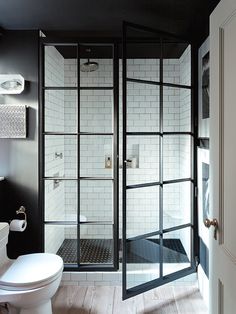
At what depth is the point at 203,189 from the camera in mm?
2531

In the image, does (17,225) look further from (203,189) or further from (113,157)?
(203,189)

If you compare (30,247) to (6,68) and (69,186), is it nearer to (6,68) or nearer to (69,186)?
(69,186)

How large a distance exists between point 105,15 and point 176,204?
5.78 feet

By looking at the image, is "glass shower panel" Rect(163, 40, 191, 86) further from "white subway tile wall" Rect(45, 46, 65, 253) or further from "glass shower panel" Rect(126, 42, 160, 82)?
"white subway tile wall" Rect(45, 46, 65, 253)

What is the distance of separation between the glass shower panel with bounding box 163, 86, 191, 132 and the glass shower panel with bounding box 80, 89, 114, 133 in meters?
0.69

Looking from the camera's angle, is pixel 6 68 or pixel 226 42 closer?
pixel 226 42

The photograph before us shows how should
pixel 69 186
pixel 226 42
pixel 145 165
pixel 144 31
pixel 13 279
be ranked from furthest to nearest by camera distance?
pixel 69 186 < pixel 145 165 < pixel 144 31 < pixel 13 279 < pixel 226 42

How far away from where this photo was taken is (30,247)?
2730 millimetres

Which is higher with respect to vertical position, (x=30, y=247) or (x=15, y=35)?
(x=15, y=35)

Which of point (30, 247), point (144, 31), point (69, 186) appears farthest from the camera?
point (69, 186)

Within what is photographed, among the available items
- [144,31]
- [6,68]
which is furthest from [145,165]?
[6,68]

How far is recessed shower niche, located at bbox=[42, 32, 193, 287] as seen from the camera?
2524 millimetres

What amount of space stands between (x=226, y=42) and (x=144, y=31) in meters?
1.33

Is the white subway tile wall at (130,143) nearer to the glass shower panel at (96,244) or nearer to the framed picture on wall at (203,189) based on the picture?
the glass shower panel at (96,244)
